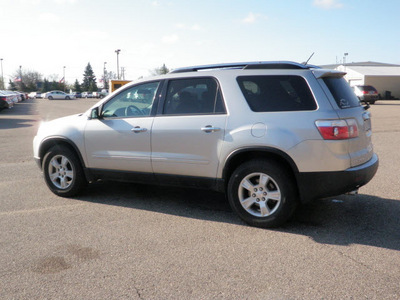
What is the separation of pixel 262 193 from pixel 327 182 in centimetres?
73

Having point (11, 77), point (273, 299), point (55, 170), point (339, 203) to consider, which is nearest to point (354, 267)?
point (273, 299)

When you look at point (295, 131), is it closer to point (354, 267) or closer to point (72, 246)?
point (354, 267)

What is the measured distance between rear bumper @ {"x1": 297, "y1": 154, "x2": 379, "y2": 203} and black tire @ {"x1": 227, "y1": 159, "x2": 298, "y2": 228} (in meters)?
0.15

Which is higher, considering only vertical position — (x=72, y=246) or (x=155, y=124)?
(x=155, y=124)

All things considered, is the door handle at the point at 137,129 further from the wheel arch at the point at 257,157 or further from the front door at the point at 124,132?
the wheel arch at the point at 257,157

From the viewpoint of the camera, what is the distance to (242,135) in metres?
4.59

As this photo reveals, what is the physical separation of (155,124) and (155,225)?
129 cm

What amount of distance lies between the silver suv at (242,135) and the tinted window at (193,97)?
1cm

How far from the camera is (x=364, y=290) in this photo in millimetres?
3180

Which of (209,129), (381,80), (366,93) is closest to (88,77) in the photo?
(381,80)

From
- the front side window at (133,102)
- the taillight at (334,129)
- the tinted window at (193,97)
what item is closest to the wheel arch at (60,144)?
the front side window at (133,102)

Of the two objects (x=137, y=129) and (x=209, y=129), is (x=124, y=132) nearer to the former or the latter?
(x=137, y=129)

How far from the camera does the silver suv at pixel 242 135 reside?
4328mm

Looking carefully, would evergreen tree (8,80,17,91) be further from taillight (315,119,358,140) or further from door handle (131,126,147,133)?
taillight (315,119,358,140)
